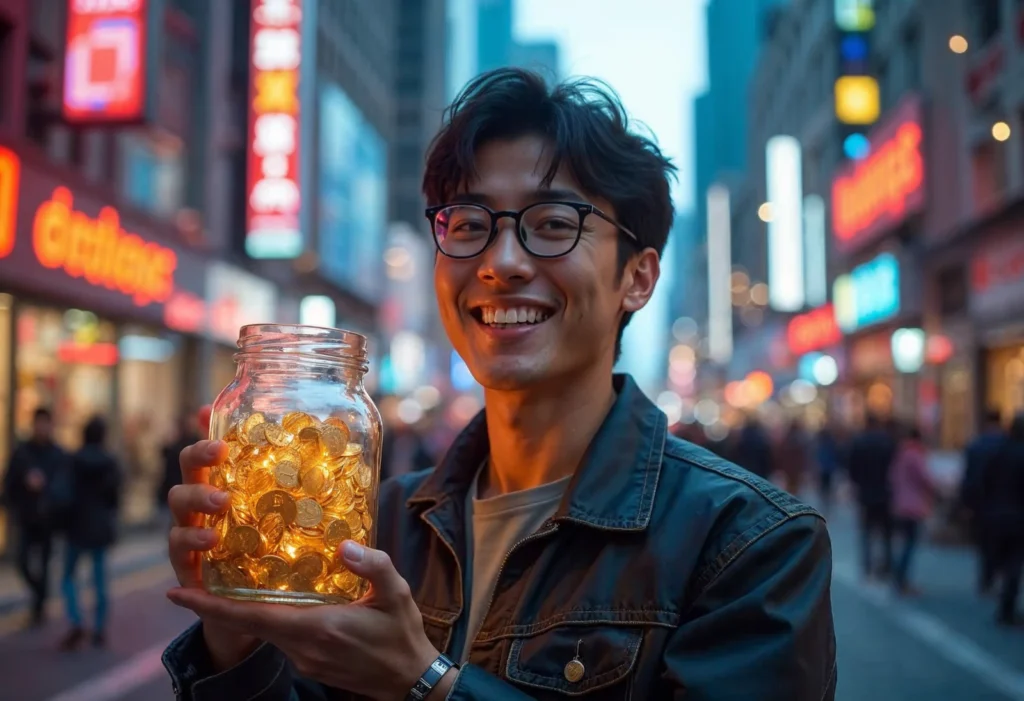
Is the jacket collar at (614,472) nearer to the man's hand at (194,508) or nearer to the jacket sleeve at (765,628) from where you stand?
the jacket sleeve at (765,628)

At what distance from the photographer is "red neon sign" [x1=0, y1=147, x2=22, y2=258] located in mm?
13789

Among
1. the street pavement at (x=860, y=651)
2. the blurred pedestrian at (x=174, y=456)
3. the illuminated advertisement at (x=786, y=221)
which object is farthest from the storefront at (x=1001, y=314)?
the illuminated advertisement at (x=786, y=221)

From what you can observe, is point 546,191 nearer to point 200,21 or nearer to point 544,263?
point 544,263

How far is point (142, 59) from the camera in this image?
596 inches

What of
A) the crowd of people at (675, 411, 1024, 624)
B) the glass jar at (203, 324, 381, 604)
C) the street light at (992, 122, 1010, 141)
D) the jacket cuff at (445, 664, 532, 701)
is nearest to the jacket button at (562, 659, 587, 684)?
the jacket cuff at (445, 664, 532, 701)

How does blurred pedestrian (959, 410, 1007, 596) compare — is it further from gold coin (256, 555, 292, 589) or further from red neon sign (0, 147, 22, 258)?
red neon sign (0, 147, 22, 258)

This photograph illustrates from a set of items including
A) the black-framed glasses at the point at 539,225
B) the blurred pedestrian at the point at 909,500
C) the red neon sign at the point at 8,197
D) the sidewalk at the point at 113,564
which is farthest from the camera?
the red neon sign at the point at 8,197

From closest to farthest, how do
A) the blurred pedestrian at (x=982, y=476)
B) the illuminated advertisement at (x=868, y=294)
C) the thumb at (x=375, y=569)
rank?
the thumb at (x=375, y=569) < the blurred pedestrian at (x=982, y=476) < the illuminated advertisement at (x=868, y=294)

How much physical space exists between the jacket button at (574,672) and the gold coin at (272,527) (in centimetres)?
62

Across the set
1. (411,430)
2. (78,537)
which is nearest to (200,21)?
(411,430)

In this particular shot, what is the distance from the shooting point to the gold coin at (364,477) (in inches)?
76.9

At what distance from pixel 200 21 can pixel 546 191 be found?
76.8 feet

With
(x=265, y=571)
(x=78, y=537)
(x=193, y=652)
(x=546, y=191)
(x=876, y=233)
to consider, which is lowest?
(x=78, y=537)

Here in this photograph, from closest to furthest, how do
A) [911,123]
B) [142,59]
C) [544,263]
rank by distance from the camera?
[544,263] < [142,59] < [911,123]
